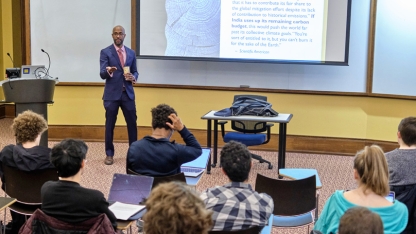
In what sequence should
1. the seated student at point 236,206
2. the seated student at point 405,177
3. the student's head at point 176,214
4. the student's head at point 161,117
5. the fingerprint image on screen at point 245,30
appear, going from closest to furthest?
the student's head at point 176,214, the seated student at point 236,206, the seated student at point 405,177, the student's head at point 161,117, the fingerprint image on screen at point 245,30

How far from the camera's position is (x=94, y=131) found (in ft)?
25.4

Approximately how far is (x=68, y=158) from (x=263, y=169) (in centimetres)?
394

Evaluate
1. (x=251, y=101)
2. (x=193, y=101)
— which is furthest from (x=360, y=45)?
(x=193, y=101)

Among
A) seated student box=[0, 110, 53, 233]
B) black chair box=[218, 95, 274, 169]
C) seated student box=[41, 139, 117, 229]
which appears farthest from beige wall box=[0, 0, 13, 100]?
seated student box=[41, 139, 117, 229]

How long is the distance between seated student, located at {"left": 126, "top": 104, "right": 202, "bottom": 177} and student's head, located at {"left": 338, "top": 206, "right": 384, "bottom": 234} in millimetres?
1839

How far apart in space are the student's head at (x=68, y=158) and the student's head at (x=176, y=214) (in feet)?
3.32

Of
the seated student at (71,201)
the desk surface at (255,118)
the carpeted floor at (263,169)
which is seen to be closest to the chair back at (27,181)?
the seated student at (71,201)

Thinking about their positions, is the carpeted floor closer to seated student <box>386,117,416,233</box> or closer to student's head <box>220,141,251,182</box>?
seated student <box>386,117,416,233</box>

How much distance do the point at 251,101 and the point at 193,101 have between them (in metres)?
1.40

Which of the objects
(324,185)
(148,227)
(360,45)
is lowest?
(324,185)

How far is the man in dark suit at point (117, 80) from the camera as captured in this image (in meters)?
6.49

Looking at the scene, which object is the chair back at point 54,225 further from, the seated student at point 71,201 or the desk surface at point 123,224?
the desk surface at point 123,224

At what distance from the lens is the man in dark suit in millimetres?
6488

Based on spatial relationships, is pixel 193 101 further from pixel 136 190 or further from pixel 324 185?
pixel 136 190
